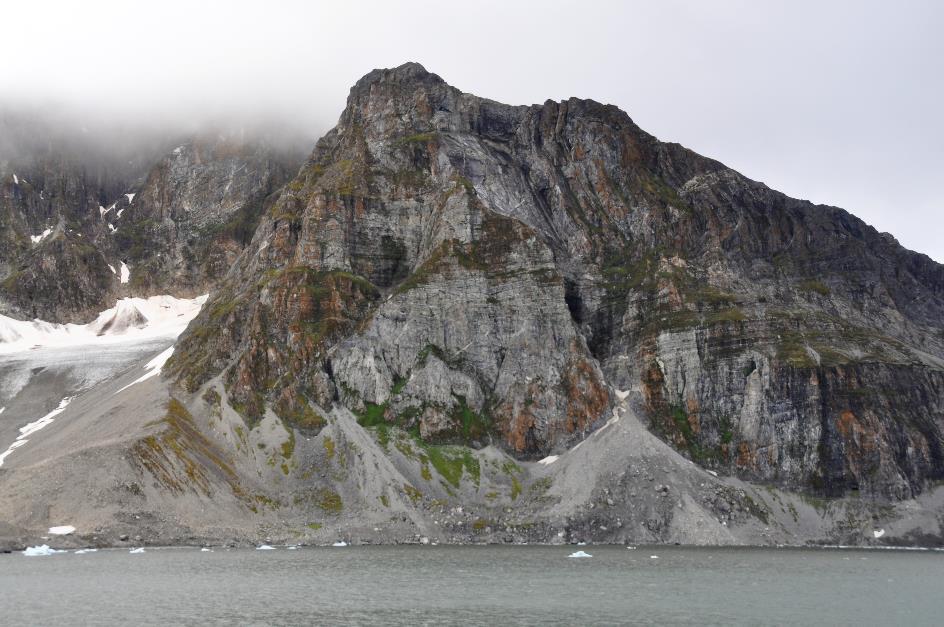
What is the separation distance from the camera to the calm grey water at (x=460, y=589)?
6197 cm

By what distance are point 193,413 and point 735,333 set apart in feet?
403

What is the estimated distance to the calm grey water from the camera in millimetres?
61969

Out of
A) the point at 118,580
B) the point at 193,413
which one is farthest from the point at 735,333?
the point at 118,580

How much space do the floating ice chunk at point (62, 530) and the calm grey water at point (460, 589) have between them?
1002 cm

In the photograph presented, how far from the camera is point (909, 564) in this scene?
366 feet

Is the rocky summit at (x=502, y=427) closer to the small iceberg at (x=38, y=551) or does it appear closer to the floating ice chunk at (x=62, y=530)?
the floating ice chunk at (x=62, y=530)

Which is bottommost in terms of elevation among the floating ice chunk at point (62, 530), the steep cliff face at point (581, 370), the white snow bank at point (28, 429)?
the floating ice chunk at point (62, 530)

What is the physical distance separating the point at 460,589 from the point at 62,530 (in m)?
78.9

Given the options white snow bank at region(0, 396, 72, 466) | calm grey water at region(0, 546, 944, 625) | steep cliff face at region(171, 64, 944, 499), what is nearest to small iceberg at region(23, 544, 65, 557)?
calm grey water at region(0, 546, 944, 625)

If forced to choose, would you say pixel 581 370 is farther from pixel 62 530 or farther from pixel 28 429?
pixel 28 429

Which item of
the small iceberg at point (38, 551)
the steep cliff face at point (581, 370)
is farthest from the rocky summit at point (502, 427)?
the small iceberg at point (38, 551)

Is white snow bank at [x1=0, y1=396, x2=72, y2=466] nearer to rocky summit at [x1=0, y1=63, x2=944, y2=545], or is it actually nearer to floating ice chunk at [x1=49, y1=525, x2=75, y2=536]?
rocky summit at [x1=0, y1=63, x2=944, y2=545]

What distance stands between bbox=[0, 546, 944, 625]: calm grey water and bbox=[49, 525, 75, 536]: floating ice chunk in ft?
32.9

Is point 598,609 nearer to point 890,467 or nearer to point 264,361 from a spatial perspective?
point 890,467
